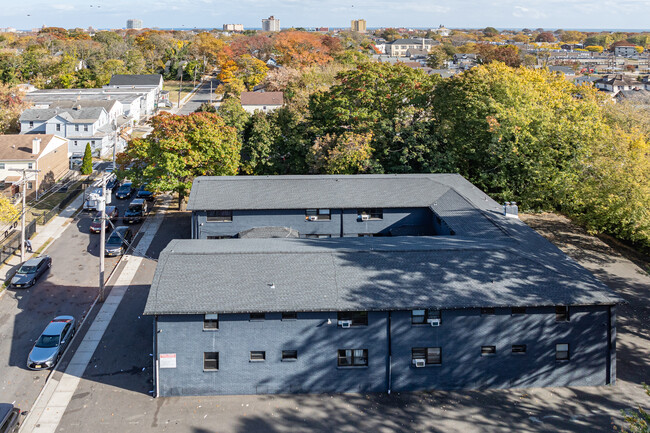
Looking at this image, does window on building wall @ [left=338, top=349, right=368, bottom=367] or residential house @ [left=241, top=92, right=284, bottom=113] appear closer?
window on building wall @ [left=338, top=349, right=368, bottom=367]

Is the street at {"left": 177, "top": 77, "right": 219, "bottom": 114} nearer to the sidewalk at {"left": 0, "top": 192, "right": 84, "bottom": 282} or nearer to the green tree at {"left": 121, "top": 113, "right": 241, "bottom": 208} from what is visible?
the sidewalk at {"left": 0, "top": 192, "right": 84, "bottom": 282}

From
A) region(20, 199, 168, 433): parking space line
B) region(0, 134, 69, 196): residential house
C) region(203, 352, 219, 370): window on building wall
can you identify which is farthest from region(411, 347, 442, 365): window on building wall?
region(0, 134, 69, 196): residential house

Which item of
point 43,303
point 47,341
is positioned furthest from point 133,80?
point 47,341

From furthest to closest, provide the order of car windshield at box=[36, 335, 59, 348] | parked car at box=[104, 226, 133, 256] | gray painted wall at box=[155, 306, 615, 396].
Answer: parked car at box=[104, 226, 133, 256]
car windshield at box=[36, 335, 59, 348]
gray painted wall at box=[155, 306, 615, 396]

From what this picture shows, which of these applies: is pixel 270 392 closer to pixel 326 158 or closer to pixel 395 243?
pixel 395 243

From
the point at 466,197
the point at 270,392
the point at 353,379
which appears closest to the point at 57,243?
the point at 270,392

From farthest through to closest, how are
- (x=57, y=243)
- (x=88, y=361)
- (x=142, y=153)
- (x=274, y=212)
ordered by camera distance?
(x=142, y=153) → (x=57, y=243) → (x=274, y=212) → (x=88, y=361)

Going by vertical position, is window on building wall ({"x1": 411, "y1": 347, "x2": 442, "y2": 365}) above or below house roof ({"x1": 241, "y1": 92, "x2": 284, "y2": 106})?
below

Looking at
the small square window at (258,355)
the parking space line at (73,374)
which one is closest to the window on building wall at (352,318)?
the small square window at (258,355)
